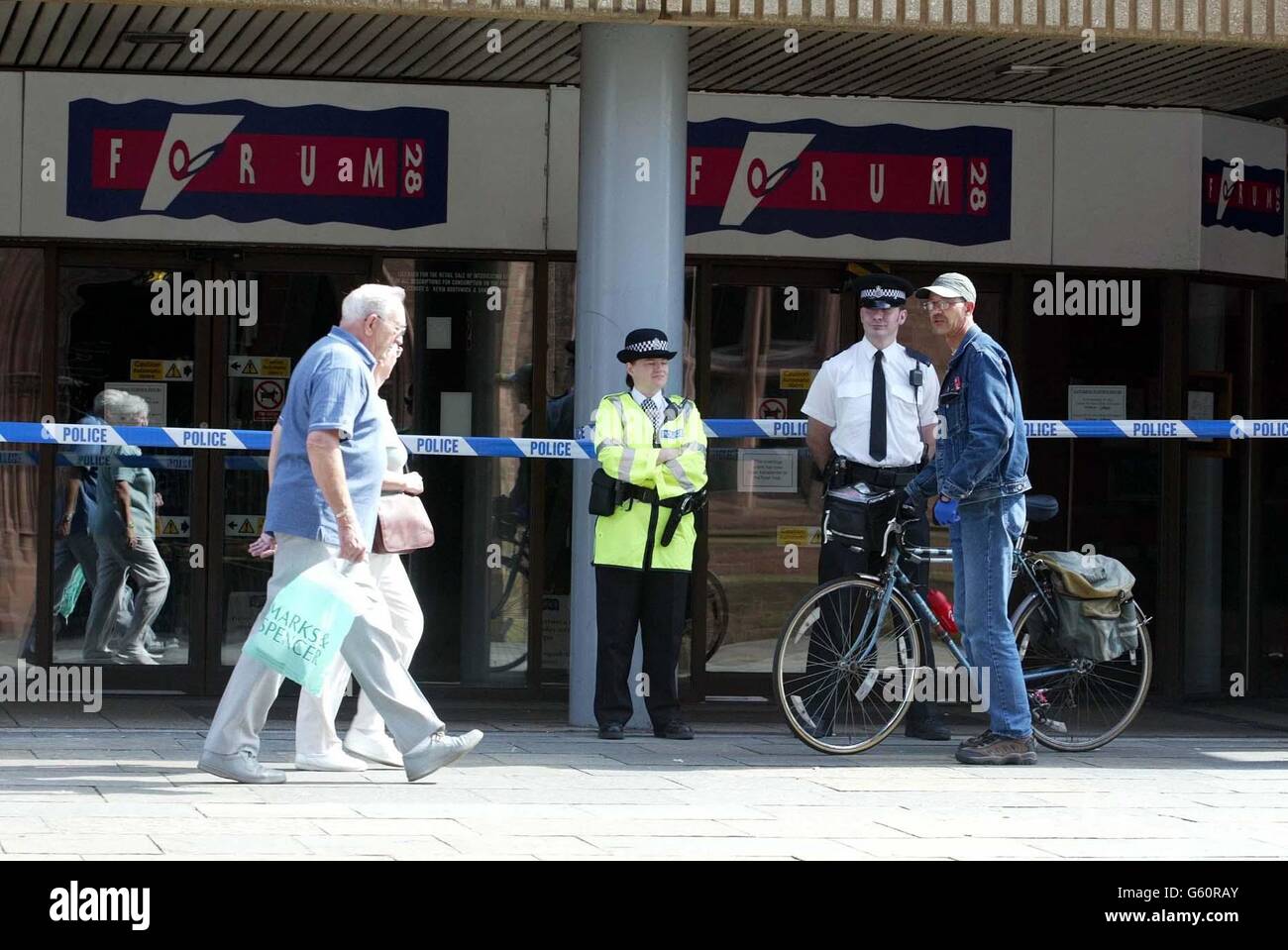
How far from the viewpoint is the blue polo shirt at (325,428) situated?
717cm

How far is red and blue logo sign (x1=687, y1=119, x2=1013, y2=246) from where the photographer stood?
11008 mm

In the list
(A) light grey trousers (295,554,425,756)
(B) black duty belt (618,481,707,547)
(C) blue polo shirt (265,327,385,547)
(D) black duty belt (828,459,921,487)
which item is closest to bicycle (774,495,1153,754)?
(D) black duty belt (828,459,921,487)

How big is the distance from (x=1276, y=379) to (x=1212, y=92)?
192 cm

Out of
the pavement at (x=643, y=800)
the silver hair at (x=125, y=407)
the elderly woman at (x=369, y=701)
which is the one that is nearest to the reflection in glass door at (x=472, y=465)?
the silver hair at (x=125, y=407)

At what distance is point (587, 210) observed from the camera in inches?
368

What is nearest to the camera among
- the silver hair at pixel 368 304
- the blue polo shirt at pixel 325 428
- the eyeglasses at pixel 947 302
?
the blue polo shirt at pixel 325 428

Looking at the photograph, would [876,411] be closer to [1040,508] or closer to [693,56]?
[1040,508]

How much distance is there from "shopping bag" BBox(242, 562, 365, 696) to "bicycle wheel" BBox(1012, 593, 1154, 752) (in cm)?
297

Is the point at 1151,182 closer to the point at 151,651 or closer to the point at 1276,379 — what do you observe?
the point at 1276,379

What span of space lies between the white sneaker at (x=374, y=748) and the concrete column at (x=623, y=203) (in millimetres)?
1681

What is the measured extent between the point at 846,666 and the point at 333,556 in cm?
223

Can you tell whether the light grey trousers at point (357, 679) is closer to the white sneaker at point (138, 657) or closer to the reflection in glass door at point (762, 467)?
the white sneaker at point (138, 657)

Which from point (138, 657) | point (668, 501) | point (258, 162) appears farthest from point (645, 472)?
point (138, 657)
